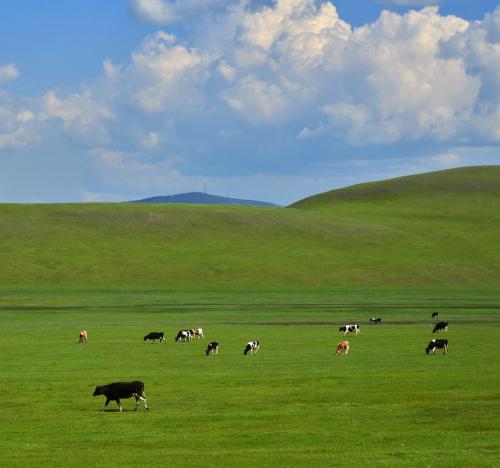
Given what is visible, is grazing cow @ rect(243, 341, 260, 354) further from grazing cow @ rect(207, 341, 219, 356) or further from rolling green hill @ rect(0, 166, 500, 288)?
rolling green hill @ rect(0, 166, 500, 288)

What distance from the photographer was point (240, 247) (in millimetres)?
143875

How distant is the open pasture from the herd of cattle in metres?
0.55

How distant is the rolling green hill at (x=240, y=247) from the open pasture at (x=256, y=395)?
175 feet

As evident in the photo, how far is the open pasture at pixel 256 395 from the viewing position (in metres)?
24.9

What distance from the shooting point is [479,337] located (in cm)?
5881

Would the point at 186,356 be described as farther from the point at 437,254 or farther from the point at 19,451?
the point at 437,254

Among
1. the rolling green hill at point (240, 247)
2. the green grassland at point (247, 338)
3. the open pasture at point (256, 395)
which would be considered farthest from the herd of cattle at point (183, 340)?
the rolling green hill at point (240, 247)

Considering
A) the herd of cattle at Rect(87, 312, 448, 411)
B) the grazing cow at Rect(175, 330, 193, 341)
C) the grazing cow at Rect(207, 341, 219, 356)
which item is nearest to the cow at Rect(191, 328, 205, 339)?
the herd of cattle at Rect(87, 312, 448, 411)

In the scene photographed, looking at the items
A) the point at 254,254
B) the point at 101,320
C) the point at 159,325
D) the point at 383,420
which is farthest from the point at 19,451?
the point at 254,254

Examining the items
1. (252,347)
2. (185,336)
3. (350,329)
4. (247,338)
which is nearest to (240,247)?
(350,329)

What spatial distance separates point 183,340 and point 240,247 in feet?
277

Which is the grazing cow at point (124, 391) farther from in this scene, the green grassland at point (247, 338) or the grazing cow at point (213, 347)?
the grazing cow at point (213, 347)

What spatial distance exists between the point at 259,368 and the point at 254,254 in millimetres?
95303

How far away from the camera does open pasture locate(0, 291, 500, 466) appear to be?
24.9 metres
